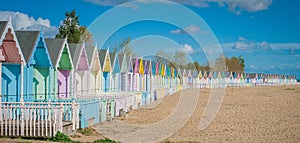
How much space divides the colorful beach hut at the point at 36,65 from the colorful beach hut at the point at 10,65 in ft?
1.11

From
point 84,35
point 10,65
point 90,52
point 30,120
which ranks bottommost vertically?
point 30,120

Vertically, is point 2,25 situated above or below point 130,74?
above

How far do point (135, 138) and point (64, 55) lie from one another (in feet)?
18.9

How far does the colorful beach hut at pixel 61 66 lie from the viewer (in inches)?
749

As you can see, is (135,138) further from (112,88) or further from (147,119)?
(112,88)

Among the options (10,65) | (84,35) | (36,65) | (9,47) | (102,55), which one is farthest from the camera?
(84,35)

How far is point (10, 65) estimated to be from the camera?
55.3 feet

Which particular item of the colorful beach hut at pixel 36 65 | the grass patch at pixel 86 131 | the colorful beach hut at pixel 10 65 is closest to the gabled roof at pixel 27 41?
the colorful beach hut at pixel 36 65

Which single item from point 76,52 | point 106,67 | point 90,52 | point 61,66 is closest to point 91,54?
point 90,52

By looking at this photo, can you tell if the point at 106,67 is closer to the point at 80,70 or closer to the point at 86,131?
the point at 80,70

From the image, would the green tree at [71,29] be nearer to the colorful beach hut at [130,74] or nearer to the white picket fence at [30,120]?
the colorful beach hut at [130,74]

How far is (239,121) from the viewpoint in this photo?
24203 millimetres

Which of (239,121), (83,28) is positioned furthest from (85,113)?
(83,28)

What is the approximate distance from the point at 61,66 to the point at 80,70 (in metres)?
2.54
